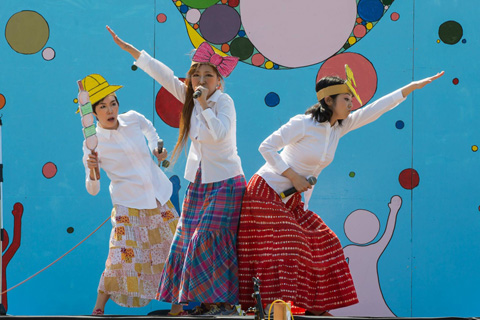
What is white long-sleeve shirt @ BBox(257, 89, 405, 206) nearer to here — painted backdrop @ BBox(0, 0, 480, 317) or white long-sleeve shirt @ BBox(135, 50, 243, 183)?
white long-sleeve shirt @ BBox(135, 50, 243, 183)

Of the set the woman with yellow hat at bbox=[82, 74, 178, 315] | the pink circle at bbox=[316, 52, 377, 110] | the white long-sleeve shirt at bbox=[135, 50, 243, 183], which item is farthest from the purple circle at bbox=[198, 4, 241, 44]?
the white long-sleeve shirt at bbox=[135, 50, 243, 183]

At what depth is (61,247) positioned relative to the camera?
5.99 meters

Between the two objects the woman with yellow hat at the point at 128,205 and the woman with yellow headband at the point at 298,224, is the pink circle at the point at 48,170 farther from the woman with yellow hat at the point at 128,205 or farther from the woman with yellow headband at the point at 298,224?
the woman with yellow headband at the point at 298,224

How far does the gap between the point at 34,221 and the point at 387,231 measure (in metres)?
2.60

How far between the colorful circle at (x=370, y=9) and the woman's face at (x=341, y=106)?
1332mm

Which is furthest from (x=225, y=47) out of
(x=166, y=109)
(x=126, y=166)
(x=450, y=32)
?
(x=450, y=32)

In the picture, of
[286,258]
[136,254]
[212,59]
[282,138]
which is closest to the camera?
[286,258]

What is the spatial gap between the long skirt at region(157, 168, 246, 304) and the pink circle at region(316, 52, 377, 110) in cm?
146

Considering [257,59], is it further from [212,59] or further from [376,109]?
[376,109]

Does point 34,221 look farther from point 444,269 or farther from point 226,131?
point 444,269

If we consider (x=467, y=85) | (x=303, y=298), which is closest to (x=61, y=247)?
(x=303, y=298)

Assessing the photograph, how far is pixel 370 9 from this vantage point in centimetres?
601

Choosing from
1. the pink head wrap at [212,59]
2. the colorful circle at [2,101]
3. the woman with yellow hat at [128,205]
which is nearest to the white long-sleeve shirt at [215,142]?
the pink head wrap at [212,59]

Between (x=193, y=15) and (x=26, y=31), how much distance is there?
123 cm
